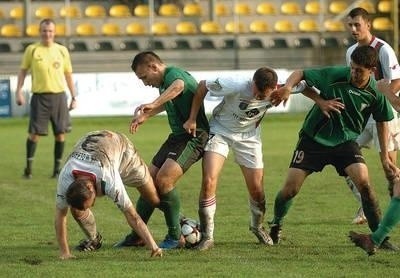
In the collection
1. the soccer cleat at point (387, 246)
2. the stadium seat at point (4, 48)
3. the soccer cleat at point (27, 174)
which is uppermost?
the soccer cleat at point (387, 246)

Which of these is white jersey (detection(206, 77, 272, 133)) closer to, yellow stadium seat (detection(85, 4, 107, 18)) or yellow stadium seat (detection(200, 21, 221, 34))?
yellow stadium seat (detection(200, 21, 221, 34))

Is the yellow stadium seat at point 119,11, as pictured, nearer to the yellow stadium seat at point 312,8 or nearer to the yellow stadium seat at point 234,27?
the yellow stadium seat at point 234,27

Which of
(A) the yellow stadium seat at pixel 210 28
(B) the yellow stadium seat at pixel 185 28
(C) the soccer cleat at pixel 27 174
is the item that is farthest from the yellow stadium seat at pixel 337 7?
(C) the soccer cleat at pixel 27 174

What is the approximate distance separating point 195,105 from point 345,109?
1.33 metres

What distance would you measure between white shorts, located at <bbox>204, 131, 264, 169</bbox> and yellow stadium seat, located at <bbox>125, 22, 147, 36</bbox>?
26.7 m

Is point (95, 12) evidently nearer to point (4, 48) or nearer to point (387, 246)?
point (4, 48)

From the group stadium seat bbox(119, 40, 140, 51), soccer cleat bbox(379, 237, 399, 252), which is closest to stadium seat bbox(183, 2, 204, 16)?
stadium seat bbox(119, 40, 140, 51)

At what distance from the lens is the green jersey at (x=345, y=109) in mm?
9875

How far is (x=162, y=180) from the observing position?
1017 centimetres

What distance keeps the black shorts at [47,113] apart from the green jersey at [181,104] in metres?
7.14

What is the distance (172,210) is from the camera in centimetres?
1020

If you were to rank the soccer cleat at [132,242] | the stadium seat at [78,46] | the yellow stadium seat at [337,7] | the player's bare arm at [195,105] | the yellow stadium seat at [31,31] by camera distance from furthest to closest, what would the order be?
the yellow stadium seat at [337,7]
the yellow stadium seat at [31,31]
the stadium seat at [78,46]
the soccer cleat at [132,242]
the player's bare arm at [195,105]

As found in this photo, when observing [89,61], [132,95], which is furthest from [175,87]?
[89,61]

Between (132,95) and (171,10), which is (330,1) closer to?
(171,10)
